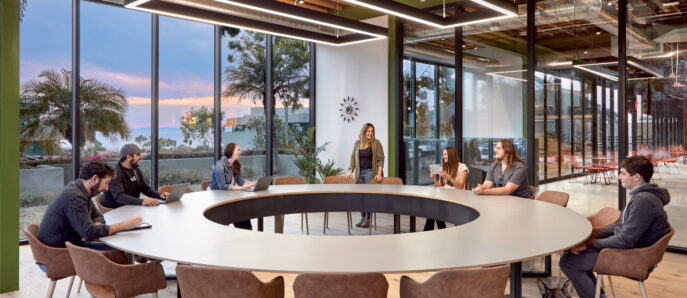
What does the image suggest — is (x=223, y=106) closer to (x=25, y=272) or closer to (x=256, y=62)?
(x=256, y=62)

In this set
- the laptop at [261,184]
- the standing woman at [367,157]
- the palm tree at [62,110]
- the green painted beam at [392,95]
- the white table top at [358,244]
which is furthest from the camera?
the green painted beam at [392,95]

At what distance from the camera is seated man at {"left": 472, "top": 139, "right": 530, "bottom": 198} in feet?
15.1

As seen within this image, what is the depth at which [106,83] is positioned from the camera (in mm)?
6398

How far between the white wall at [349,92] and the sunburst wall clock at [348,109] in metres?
0.06

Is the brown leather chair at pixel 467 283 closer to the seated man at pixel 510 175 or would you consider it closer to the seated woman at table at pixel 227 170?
the seated man at pixel 510 175

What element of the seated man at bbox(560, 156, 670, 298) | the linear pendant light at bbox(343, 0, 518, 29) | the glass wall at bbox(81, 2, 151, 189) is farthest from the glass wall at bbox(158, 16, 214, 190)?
the seated man at bbox(560, 156, 670, 298)

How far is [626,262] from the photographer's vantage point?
3.07 metres

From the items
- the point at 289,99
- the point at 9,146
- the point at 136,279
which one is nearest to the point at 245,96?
the point at 289,99

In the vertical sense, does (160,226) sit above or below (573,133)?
below

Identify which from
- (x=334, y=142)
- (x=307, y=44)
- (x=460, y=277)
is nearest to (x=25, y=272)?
(x=460, y=277)

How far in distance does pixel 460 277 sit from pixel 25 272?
451 cm

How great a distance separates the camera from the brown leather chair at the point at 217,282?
2.21 meters

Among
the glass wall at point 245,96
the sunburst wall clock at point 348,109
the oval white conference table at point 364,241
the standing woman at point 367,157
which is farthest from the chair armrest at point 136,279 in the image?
the sunburst wall clock at point 348,109

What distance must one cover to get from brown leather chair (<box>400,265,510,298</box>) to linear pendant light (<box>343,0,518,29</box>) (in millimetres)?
2787
